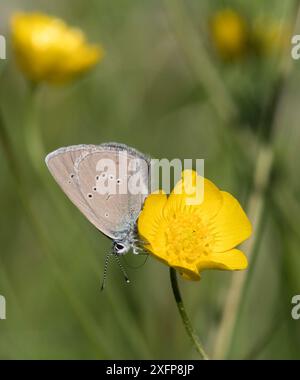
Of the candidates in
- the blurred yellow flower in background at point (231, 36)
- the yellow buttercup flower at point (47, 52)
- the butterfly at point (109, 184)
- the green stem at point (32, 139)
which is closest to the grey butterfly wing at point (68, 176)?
the butterfly at point (109, 184)

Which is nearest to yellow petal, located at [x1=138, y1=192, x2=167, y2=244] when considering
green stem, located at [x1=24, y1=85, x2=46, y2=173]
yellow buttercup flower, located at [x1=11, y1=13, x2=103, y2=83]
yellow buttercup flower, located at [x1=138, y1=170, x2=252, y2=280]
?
yellow buttercup flower, located at [x1=138, y1=170, x2=252, y2=280]

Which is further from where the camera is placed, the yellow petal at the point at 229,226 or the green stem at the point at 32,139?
the green stem at the point at 32,139

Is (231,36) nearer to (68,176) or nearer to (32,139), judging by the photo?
(32,139)

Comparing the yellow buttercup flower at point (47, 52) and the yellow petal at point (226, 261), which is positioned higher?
the yellow buttercup flower at point (47, 52)

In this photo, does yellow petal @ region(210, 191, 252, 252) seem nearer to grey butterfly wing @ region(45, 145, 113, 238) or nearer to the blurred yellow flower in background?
grey butterfly wing @ region(45, 145, 113, 238)

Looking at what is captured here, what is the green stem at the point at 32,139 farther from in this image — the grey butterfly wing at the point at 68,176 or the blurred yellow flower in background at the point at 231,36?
the blurred yellow flower in background at the point at 231,36

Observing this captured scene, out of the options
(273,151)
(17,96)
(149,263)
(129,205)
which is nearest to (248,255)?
(273,151)

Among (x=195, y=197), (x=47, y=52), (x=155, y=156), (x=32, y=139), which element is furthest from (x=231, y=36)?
(x=195, y=197)
